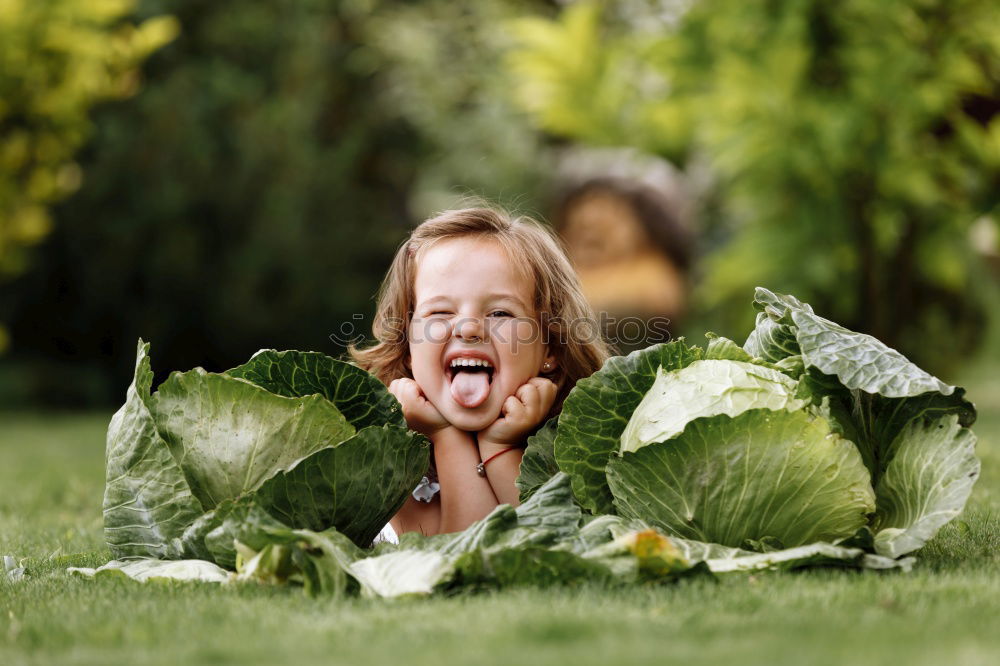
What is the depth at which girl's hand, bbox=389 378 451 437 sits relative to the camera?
3.68 meters

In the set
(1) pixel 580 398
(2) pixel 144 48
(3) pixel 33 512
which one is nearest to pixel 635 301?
(2) pixel 144 48

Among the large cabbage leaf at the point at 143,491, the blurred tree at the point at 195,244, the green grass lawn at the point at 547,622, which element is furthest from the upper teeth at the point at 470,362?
the blurred tree at the point at 195,244

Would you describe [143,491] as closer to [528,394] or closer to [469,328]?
[469,328]

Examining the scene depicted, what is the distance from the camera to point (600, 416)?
326 cm

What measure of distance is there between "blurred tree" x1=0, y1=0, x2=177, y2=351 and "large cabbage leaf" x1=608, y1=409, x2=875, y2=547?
7430 mm

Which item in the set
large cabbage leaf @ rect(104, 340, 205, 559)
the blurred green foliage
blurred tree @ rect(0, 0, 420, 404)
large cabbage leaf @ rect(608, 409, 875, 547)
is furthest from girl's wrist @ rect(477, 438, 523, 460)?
blurred tree @ rect(0, 0, 420, 404)

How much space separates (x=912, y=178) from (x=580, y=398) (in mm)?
5951

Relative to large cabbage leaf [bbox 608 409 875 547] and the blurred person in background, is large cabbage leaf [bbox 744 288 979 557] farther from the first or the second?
the blurred person in background

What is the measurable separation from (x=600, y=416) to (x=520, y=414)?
1.35ft

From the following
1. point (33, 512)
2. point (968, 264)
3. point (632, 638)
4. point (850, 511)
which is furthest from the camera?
point (968, 264)

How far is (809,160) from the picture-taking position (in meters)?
8.26

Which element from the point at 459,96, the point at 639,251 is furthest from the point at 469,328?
the point at 459,96

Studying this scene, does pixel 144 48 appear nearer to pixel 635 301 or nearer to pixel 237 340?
pixel 237 340

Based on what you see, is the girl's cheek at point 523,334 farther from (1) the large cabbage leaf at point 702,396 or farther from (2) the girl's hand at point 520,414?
(1) the large cabbage leaf at point 702,396
